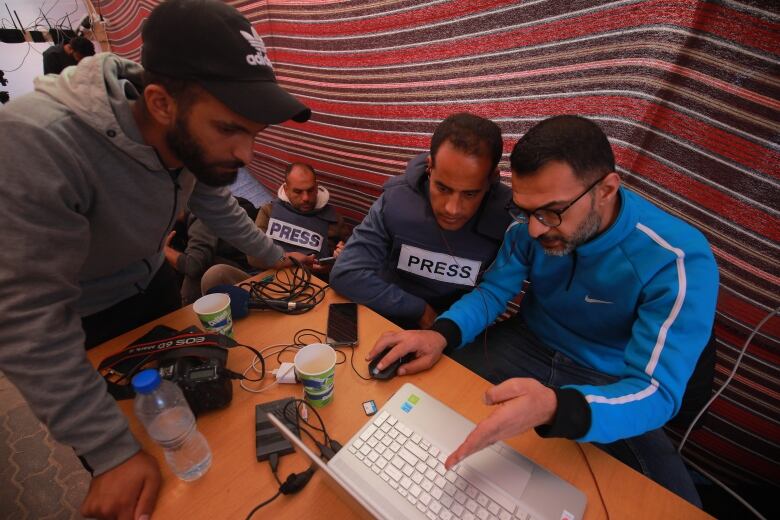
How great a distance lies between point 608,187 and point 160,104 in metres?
1.12

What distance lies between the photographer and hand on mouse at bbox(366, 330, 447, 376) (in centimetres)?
87

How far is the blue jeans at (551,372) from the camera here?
2.89 feet

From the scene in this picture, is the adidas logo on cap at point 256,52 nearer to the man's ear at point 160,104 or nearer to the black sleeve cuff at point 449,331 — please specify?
the man's ear at point 160,104

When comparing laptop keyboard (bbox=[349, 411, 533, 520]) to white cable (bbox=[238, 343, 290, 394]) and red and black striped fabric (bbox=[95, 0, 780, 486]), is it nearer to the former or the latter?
white cable (bbox=[238, 343, 290, 394])

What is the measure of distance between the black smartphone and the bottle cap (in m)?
0.44

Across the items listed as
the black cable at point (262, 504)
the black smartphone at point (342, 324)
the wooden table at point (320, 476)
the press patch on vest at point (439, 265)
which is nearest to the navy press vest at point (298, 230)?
the press patch on vest at point (439, 265)

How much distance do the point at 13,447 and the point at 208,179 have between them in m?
1.77

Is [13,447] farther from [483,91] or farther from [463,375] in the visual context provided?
[483,91]

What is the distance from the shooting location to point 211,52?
688mm

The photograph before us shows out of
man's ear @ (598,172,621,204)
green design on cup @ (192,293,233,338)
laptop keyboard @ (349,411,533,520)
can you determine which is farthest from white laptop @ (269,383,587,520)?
man's ear @ (598,172,621,204)

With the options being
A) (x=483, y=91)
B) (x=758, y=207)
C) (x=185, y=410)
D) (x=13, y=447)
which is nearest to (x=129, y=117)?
(x=185, y=410)

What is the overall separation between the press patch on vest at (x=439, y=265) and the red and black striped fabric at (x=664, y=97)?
0.52 metres

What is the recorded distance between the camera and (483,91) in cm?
139

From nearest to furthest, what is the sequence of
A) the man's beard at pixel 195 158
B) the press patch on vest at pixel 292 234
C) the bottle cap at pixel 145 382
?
the bottle cap at pixel 145 382 < the man's beard at pixel 195 158 < the press patch on vest at pixel 292 234
